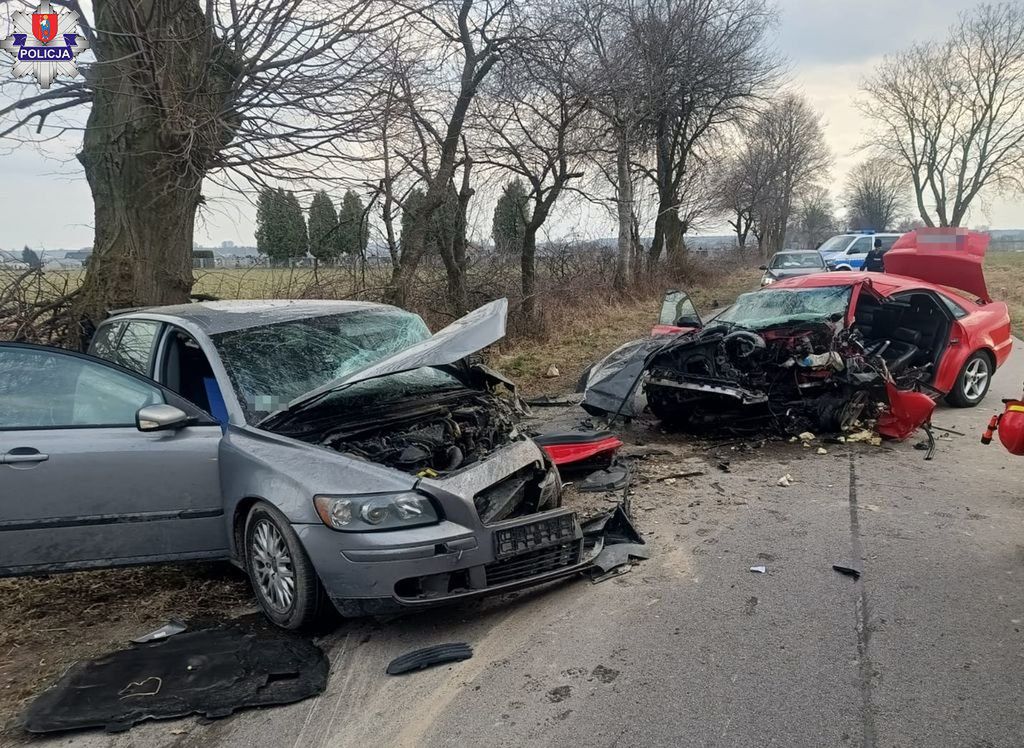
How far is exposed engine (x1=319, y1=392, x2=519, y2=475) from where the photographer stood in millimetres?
3834

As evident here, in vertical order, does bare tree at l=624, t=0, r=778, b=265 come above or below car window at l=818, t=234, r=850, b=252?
above

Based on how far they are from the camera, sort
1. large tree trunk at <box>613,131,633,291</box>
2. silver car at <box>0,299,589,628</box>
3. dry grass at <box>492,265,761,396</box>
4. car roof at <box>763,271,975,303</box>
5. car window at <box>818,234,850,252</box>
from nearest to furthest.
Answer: silver car at <box>0,299,589,628</box>, car roof at <box>763,271,975,303</box>, dry grass at <box>492,265,761,396</box>, large tree trunk at <box>613,131,633,291</box>, car window at <box>818,234,850,252</box>

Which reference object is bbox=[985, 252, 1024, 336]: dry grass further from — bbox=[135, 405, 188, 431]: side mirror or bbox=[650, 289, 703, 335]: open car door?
bbox=[135, 405, 188, 431]: side mirror

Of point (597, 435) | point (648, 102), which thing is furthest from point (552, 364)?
point (648, 102)

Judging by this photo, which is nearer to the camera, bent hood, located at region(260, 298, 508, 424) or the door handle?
the door handle

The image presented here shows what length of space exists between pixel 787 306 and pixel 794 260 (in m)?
17.1

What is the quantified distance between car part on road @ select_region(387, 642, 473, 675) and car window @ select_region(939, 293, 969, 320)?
269 inches

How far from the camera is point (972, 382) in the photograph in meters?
7.80

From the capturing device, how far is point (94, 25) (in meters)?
7.46

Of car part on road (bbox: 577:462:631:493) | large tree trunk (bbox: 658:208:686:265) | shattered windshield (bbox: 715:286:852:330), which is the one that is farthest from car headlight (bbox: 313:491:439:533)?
large tree trunk (bbox: 658:208:686:265)

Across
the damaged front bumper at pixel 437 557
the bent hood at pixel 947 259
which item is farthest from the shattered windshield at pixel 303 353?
the bent hood at pixel 947 259

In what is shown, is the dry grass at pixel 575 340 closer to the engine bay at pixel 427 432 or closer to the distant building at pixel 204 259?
the distant building at pixel 204 259

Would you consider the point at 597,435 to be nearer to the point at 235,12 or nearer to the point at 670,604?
the point at 670,604

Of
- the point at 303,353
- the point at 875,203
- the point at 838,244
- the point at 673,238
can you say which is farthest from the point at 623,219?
the point at 875,203
